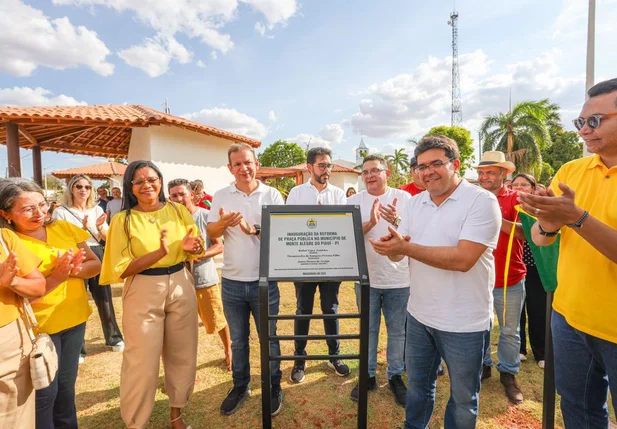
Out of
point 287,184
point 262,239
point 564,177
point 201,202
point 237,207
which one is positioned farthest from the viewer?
point 287,184

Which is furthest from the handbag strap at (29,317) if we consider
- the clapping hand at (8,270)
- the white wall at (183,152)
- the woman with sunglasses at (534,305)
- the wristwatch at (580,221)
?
the white wall at (183,152)

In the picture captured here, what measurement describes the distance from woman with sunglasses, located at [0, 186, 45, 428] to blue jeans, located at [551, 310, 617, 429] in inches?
127

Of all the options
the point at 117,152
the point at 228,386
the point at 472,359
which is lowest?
the point at 228,386

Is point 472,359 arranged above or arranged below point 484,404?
above

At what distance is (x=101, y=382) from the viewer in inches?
140

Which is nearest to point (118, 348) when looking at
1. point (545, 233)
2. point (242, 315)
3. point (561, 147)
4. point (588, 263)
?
point (242, 315)

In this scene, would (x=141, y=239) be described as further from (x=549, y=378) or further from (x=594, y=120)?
(x=549, y=378)

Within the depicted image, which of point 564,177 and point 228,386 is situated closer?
point 564,177

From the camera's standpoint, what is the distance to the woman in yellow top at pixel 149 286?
2.40m

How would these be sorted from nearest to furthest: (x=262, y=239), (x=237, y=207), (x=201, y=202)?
1. (x=262, y=239)
2. (x=237, y=207)
3. (x=201, y=202)

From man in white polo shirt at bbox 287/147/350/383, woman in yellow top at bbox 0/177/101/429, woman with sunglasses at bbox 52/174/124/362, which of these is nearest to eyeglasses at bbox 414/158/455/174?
man in white polo shirt at bbox 287/147/350/383

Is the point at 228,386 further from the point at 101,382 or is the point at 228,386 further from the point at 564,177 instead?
the point at 564,177

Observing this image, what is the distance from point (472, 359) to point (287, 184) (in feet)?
104

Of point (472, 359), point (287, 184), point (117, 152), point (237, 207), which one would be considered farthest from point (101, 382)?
point (287, 184)
